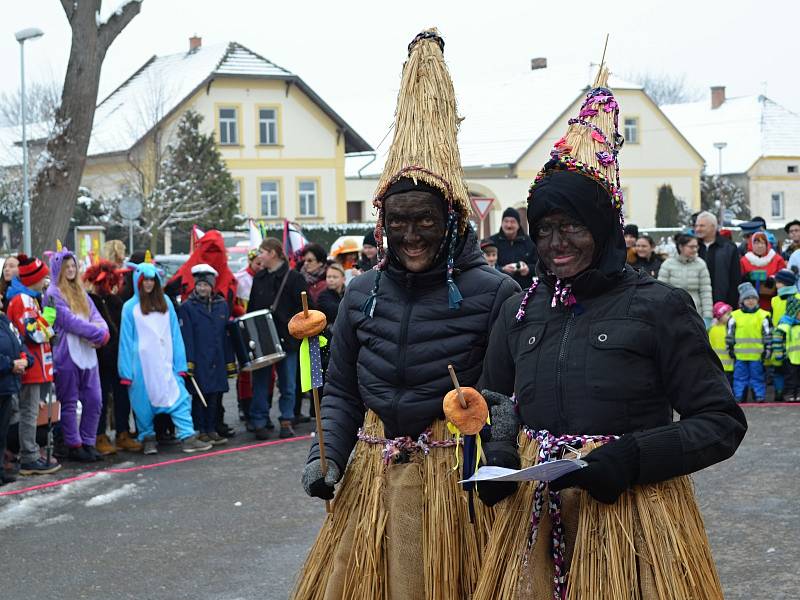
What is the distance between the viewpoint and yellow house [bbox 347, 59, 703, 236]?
46.4 m

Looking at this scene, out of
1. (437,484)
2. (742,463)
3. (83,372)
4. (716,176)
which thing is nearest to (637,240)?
(742,463)

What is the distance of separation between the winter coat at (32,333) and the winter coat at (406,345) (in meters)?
5.38

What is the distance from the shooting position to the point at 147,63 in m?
49.1

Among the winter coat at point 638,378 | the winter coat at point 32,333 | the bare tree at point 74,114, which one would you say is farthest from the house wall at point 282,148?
the winter coat at point 638,378

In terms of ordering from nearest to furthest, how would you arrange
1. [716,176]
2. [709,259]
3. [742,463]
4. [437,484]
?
[437,484], [742,463], [709,259], [716,176]

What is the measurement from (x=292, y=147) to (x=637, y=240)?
3245 centimetres

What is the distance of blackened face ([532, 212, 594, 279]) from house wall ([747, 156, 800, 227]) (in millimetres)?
55543

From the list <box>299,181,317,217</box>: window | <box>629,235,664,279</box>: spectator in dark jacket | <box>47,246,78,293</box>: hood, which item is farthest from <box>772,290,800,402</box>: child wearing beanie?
<box>299,181,317,217</box>: window

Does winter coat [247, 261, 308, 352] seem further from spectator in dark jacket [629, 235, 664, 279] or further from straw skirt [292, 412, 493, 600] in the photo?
straw skirt [292, 412, 493, 600]

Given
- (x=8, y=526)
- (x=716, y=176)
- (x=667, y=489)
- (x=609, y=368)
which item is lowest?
(x=8, y=526)

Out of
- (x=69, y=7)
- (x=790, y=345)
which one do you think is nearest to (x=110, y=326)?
(x=790, y=345)

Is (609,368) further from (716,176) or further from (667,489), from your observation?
(716,176)

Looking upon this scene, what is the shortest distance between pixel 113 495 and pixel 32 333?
151cm

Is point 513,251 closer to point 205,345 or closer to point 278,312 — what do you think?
point 278,312
